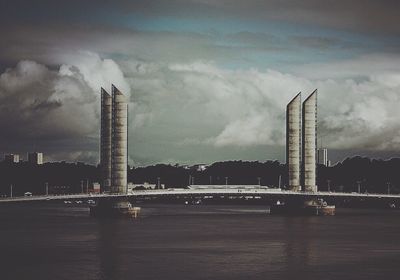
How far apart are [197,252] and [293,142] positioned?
67180 millimetres

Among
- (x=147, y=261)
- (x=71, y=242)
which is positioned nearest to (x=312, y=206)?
(x=71, y=242)

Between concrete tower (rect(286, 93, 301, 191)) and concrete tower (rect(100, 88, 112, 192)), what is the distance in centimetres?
2338

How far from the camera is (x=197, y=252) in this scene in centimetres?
5759

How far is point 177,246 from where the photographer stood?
62.3 metres

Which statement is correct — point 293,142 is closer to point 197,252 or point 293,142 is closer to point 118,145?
point 118,145

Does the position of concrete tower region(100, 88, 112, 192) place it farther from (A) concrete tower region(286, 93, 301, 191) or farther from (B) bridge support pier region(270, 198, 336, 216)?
(A) concrete tower region(286, 93, 301, 191)

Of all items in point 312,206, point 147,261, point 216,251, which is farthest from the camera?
point 312,206

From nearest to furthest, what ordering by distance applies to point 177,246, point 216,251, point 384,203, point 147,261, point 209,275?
point 209,275 → point 147,261 → point 216,251 → point 177,246 → point 384,203

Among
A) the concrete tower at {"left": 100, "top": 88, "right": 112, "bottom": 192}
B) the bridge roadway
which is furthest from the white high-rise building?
the bridge roadway

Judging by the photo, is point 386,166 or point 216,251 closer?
point 216,251

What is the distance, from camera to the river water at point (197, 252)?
46.6m

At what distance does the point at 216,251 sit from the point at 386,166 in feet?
444

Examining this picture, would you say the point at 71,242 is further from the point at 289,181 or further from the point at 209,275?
the point at 289,181

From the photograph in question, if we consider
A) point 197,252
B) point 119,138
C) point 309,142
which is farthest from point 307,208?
point 197,252
